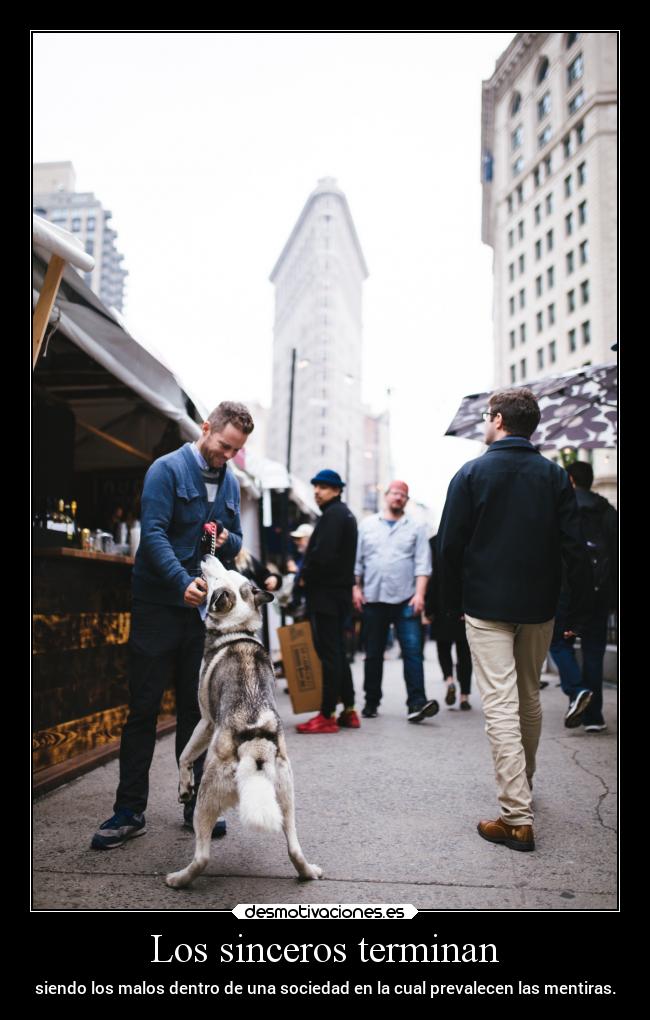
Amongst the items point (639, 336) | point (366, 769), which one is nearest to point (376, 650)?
point (366, 769)

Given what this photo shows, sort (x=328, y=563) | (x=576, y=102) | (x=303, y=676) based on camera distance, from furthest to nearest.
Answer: (x=576, y=102) → (x=303, y=676) → (x=328, y=563)

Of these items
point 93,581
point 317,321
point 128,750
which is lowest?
point 128,750

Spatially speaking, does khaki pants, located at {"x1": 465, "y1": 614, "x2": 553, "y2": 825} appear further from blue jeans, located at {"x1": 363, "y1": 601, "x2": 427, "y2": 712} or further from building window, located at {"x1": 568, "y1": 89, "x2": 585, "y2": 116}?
building window, located at {"x1": 568, "y1": 89, "x2": 585, "y2": 116}

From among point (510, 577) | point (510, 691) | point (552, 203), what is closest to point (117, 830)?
point (510, 691)

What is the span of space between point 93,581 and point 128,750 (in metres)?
1.92

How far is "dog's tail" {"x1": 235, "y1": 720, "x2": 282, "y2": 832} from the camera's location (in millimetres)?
2357

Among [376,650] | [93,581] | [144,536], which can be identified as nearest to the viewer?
[144,536]

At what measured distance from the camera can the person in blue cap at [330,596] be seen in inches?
245

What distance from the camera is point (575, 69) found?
51.2 metres

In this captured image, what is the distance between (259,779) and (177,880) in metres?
0.65

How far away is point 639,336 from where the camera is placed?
2.95 meters

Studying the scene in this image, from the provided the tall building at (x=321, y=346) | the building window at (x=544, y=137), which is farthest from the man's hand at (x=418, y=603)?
the tall building at (x=321, y=346)

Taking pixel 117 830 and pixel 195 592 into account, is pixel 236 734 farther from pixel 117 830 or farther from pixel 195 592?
pixel 117 830

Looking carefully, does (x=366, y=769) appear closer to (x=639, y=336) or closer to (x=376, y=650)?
(x=376, y=650)
